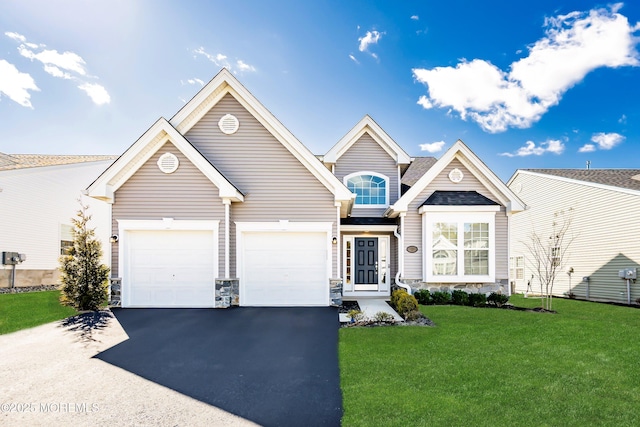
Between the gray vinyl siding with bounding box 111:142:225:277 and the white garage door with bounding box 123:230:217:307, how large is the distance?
0.68m

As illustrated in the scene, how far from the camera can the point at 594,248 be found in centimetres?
1480

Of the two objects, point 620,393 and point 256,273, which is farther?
point 256,273

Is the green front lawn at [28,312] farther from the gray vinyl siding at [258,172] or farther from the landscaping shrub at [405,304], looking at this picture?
the landscaping shrub at [405,304]

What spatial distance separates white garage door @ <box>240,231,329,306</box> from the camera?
10.2 meters

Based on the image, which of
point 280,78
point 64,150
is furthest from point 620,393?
point 64,150

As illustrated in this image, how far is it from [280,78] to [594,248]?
15627 mm

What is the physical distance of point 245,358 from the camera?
5812 millimetres

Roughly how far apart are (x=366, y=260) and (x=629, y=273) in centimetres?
Answer: 1001

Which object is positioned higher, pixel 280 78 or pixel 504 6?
pixel 504 6

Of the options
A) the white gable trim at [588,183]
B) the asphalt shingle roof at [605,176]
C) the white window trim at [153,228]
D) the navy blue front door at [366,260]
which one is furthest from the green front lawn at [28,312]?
the asphalt shingle roof at [605,176]

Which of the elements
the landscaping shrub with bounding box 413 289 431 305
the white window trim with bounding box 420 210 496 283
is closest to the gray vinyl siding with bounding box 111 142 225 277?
the landscaping shrub with bounding box 413 289 431 305

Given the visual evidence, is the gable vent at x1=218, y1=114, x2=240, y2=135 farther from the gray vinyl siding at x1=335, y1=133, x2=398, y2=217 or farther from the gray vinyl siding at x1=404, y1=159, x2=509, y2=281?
the gray vinyl siding at x1=404, y1=159, x2=509, y2=281

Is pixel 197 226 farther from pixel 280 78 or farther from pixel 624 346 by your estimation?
pixel 624 346

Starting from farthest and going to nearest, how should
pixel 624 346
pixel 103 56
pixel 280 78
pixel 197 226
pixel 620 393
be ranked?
pixel 280 78 < pixel 103 56 < pixel 197 226 < pixel 624 346 < pixel 620 393
